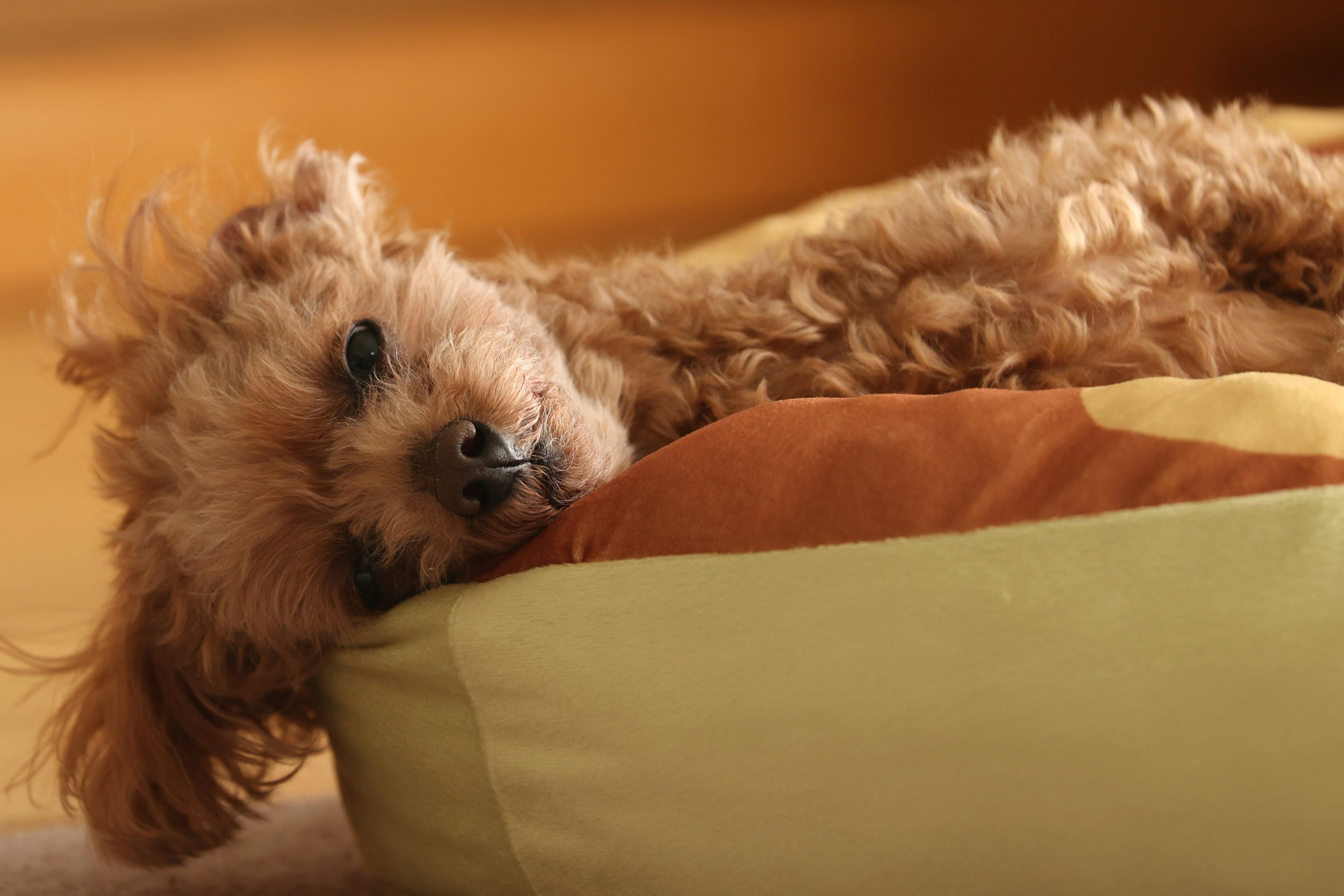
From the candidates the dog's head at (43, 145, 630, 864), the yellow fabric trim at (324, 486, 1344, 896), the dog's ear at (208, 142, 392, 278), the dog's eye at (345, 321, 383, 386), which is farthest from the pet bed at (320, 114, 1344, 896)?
the dog's ear at (208, 142, 392, 278)

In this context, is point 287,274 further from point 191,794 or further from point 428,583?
point 191,794

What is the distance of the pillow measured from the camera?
2.31ft

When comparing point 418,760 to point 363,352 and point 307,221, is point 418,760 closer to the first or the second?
point 363,352

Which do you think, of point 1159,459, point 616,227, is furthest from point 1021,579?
point 616,227

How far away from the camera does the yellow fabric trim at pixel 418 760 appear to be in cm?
96

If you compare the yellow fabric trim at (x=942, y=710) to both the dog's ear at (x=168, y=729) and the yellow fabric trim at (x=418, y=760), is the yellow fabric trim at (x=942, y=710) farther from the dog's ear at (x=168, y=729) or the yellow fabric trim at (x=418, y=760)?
the dog's ear at (x=168, y=729)

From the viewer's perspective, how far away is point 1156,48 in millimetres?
2533

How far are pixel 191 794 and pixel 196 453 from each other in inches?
15.3

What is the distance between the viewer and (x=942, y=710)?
748 millimetres

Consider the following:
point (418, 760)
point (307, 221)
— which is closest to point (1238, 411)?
point (418, 760)

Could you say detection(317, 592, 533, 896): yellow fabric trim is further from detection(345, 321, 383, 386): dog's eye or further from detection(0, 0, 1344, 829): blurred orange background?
detection(0, 0, 1344, 829): blurred orange background

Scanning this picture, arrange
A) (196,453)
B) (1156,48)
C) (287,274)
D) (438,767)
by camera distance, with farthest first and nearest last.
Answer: (1156,48) → (287,274) → (196,453) → (438,767)

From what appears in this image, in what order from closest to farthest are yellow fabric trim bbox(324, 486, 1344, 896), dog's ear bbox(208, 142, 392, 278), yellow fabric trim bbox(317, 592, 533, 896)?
1. yellow fabric trim bbox(324, 486, 1344, 896)
2. yellow fabric trim bbox(317, 592, 533, 896)
3. dog's ear bbox(208, 142, 392, 278)

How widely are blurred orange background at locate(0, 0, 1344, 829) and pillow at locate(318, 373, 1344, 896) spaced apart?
5.99ft
